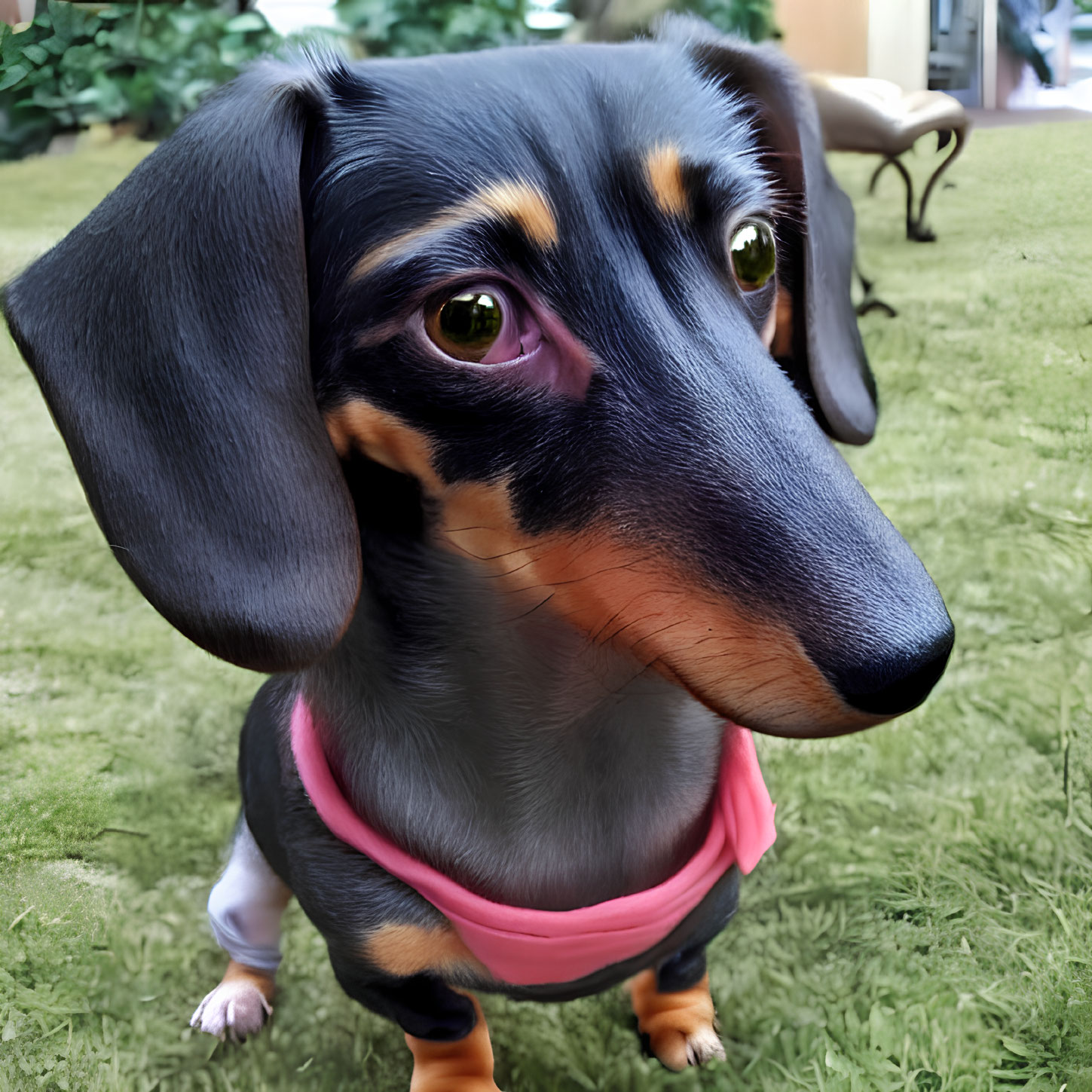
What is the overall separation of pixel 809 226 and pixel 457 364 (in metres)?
0.40

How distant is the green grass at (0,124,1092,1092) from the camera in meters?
1.21

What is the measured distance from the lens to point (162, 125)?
63.7 inches

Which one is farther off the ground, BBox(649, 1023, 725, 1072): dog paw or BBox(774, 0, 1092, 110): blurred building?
BBox(774, 0, 1092, 110): blurred building

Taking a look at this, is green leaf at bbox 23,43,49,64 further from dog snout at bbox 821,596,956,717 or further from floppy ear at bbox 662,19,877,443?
dog snout at bbox 821,596,956,717

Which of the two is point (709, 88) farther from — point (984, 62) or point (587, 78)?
point (984, 62)

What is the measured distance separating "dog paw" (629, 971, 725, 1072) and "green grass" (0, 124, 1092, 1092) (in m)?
0.02

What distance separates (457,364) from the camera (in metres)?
0.65

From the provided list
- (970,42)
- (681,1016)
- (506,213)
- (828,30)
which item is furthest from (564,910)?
(970,42)

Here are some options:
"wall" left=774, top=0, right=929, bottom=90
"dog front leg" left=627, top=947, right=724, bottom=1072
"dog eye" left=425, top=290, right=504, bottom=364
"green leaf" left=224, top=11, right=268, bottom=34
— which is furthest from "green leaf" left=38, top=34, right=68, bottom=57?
"dog front leg" left=627, top=947, right=724, bottom=1072

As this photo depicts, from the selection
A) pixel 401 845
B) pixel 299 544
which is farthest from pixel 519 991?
pixel 299 544

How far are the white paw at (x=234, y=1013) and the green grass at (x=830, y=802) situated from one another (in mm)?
17

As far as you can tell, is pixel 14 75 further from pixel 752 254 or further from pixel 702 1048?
pixel 702 1048

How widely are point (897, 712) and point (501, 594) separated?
312mm

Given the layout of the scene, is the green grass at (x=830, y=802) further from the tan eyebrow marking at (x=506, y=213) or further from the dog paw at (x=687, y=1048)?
the tan eyebrow marking at (x=506, y=213)
